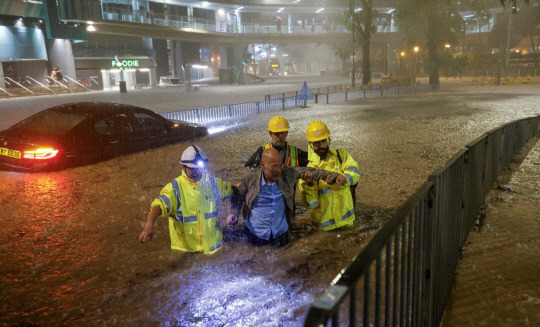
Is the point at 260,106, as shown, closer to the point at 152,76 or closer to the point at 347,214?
the point at 347,214

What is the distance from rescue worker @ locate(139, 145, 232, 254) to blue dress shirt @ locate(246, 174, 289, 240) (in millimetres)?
411

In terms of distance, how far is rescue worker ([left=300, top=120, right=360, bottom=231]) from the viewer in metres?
5.07

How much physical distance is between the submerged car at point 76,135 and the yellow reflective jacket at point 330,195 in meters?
5.74

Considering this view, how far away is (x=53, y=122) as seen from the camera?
9133mm

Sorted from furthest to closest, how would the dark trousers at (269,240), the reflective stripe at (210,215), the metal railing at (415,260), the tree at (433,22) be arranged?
the tree at (433,22) < the dark trousers at (269,240) < the reflective stripe at (210,215) < the metal railing at (415,260)

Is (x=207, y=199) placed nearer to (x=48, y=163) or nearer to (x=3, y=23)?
(x=48, y=163)

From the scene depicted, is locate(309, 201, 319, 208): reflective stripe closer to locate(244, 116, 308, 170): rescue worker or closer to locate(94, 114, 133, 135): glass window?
locate(244, 116, 308, 170): rescue worker

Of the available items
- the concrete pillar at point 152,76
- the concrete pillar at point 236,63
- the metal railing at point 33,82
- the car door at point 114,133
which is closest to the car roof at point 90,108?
the car door at point 114,133

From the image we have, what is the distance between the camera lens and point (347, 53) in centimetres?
4866

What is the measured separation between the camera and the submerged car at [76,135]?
8477mm

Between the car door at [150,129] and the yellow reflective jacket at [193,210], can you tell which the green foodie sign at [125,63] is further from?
the yellow reflective jacket at [193,210]

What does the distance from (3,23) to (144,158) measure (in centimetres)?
2964

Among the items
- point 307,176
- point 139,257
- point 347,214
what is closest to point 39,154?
point 139,257

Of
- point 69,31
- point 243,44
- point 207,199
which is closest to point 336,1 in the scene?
point 243,44
